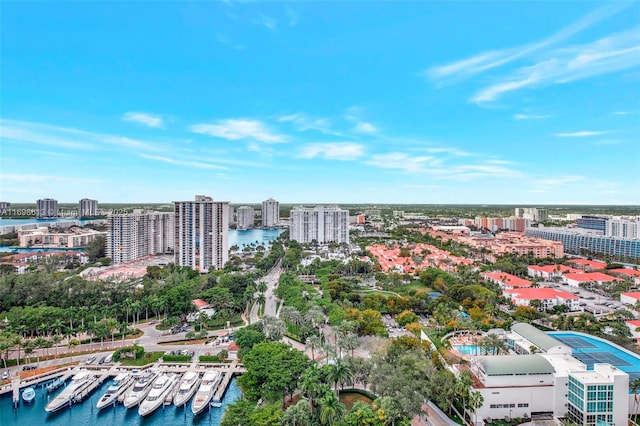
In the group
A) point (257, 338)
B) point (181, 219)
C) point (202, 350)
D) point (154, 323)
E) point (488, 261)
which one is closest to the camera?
point (257, 338)

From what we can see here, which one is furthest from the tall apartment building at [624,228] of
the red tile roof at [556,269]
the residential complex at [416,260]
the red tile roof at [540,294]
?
the red tile roof at [540,294]

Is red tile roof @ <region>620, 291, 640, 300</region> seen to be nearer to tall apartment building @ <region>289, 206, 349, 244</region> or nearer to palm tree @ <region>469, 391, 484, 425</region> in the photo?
palm tree @ <region>469, 391, 484, 425</region>

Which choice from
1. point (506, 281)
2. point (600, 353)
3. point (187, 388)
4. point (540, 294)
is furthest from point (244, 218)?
point (600, 353)

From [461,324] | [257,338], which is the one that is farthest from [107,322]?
[461,324]

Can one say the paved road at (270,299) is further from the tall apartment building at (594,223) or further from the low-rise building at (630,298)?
the tall apartment building at (594,223)

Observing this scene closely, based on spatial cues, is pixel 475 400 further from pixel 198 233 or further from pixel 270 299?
pixel 198 233

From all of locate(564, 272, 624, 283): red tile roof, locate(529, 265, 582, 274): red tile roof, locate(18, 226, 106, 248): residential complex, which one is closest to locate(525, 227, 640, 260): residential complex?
locate(529, 265, 582, 274): red tile roof

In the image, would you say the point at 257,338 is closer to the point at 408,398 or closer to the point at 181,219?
the point at 408,398
